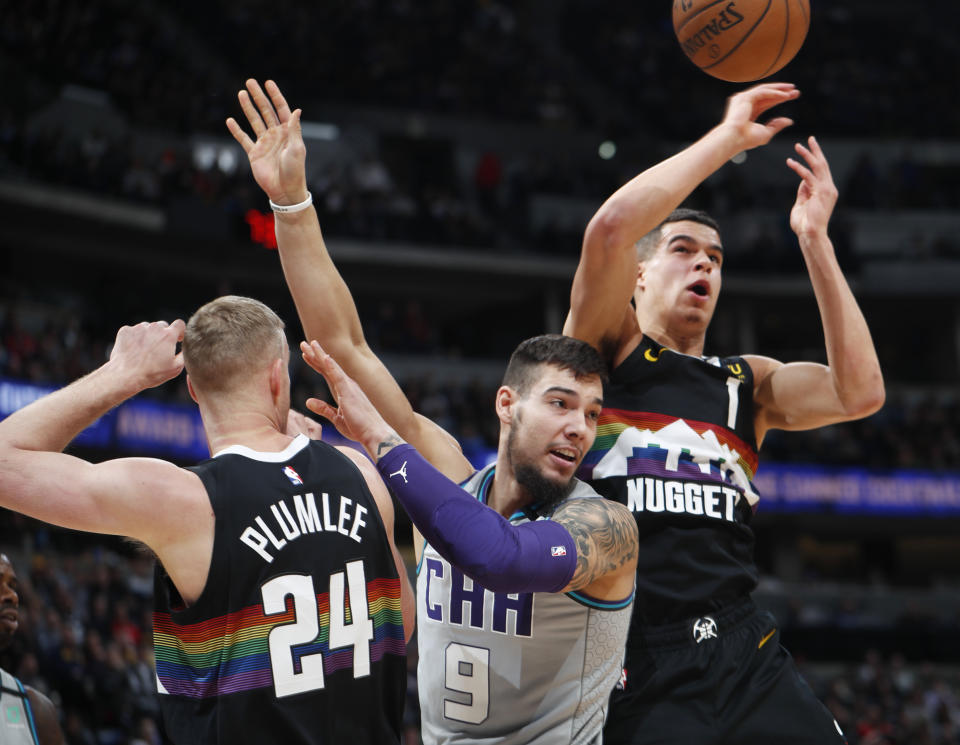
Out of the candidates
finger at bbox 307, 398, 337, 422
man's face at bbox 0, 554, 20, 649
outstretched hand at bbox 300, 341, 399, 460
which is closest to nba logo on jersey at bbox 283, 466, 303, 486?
outstretched hand at bbox 300, 341, 399, 460

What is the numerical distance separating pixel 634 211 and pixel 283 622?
175cm

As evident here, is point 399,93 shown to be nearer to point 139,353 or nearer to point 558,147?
point 558,147

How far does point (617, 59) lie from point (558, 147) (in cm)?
426

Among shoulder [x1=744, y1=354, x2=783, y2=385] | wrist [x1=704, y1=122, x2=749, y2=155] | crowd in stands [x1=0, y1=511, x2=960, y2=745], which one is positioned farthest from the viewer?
crowd in stands [x1=0, y1=511, x2=960, y2=745]

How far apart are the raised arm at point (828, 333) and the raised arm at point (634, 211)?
304 mm

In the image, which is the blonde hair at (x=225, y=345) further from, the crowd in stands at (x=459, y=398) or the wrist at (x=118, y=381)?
the crowd in stands at (x=459, y=398)

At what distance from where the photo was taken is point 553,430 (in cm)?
340

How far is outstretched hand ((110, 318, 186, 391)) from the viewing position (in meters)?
3.12

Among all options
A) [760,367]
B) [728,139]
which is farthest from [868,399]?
[728,139]

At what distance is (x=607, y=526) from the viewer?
3240mm

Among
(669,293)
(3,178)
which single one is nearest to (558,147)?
(3,178)

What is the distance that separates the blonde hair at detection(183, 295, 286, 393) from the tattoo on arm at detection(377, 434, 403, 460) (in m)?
0.41

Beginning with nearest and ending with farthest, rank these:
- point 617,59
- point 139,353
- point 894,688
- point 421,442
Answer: point 139,353 < point 421,442 < point 894,688 < point 617,59

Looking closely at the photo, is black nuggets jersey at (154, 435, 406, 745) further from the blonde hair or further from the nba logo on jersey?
the blonde hair
